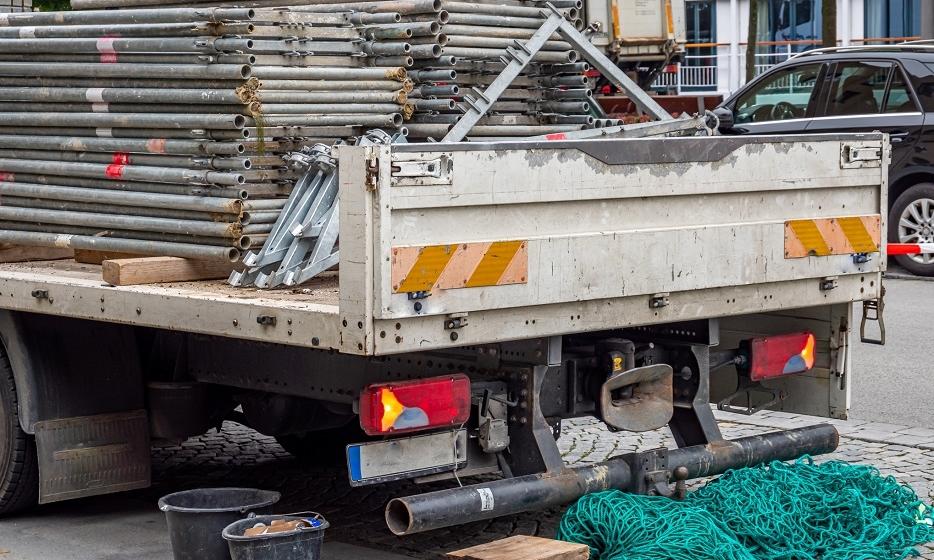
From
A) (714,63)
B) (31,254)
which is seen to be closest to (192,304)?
(31,254)

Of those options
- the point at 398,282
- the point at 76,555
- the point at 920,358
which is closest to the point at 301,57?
the point at 398,282

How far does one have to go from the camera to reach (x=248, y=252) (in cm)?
586

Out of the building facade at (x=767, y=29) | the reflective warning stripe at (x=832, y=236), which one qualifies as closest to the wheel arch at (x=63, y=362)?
the reflective warning stripe at (x=832, y=236)

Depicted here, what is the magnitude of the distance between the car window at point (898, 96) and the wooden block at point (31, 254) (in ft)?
30.9

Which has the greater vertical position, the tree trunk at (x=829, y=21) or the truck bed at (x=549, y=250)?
the tree trunk at (x=829, y=21)

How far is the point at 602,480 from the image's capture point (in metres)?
5.46

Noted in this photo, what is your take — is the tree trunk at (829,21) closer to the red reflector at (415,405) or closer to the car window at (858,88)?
the car window at (858,88)

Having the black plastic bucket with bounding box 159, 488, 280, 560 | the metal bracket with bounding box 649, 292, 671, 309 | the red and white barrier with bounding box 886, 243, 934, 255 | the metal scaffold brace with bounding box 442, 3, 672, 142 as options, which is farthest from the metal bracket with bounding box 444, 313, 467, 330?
the red and white barrier with bounding box 886, 243, 934, 255

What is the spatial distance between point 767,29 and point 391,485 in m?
36.4

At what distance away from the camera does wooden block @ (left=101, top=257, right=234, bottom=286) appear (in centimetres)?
568

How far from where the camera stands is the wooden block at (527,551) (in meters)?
4.96

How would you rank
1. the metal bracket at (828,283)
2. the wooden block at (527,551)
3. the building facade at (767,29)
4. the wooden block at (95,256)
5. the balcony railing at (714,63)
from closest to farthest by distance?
the wooden block at (527,551) → the metal bracket at (828,283) → the wooden block at (95,256) → the balcony railing at (714,63) → the building facade at (767,29)

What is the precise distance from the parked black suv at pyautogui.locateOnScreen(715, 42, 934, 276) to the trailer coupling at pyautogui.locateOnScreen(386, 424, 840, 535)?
7731mm

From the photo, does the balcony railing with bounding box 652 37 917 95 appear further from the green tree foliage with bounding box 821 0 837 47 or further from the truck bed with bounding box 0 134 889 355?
the truck bed with bounding box 0 134 889 355
